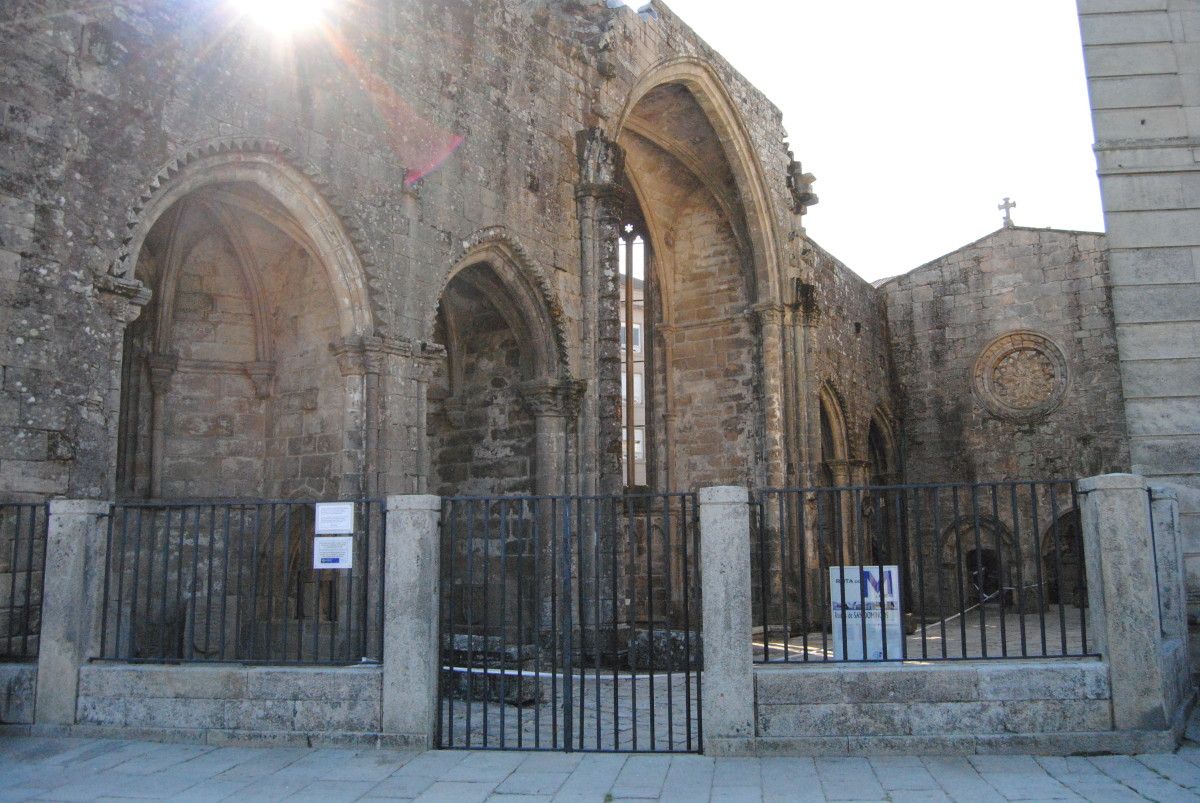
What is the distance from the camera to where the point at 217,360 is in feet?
33.7

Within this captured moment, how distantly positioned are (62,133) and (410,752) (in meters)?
4.86

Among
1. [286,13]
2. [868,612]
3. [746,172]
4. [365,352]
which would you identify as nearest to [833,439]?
[746,172]

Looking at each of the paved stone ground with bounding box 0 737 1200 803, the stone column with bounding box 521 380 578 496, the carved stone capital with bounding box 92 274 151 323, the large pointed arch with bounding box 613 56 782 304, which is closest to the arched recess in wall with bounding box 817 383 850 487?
the large pointed arch with bounding box 613 56 782 304

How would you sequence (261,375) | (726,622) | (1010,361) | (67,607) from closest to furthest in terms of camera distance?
(726,622)
(67,607)
(261,375)
(1010,361)

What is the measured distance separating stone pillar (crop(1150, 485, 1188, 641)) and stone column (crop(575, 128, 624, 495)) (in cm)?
595

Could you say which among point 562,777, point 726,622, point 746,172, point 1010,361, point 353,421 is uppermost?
point 746,172

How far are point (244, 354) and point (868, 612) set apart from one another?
695cm

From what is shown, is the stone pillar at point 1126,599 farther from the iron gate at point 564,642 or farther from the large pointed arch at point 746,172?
the large pointed arch at point 746,172

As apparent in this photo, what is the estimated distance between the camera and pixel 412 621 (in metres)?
5.79

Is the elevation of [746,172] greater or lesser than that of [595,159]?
greater

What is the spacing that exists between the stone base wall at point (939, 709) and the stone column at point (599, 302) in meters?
6.08

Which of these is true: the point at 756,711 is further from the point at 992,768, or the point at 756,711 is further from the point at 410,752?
the point at 410,752

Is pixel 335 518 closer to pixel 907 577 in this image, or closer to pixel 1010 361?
pixel 907 577

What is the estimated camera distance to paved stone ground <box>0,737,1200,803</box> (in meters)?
4.74
